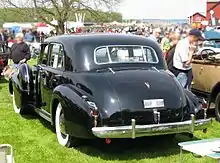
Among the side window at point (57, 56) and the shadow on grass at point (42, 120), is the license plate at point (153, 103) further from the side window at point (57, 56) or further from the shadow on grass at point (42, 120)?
the shadow on grass at point (42, 120)

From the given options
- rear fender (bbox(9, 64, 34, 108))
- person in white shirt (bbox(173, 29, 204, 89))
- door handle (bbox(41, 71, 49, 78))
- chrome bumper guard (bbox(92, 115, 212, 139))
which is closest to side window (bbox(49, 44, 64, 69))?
door handle (bbox(41, 71, 49, 78))

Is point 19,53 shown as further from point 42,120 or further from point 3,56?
point 42,120

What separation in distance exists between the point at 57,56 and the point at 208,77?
307 centimetres

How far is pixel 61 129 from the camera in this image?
6.63 m

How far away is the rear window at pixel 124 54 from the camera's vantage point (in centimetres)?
673

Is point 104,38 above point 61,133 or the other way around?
above

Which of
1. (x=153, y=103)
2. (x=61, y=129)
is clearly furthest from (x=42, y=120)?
(x=153, y=103)

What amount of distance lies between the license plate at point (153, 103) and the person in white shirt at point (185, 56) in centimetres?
231

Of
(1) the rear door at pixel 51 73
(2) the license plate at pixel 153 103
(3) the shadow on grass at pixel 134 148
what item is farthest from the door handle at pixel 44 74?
(2) the license plate at pixel 153 103

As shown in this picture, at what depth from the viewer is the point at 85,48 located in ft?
22.1

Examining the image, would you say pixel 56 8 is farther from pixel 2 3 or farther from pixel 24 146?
pixel 24 146

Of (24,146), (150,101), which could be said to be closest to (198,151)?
(150,101)

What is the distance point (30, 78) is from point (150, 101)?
3.05 m

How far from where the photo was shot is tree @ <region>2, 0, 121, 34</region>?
29.4 metres
